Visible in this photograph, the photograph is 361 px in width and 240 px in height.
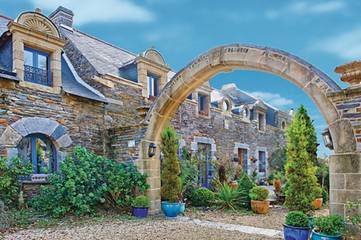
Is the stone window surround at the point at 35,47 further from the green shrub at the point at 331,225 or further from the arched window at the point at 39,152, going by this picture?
the green shrub at the point at 331,225

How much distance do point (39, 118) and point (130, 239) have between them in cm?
371

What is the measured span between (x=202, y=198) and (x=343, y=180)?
455 cm

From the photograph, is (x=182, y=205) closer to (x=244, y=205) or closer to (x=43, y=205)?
Result: (x=244, y=205)

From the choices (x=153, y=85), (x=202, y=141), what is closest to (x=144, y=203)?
(x=153, y=85)

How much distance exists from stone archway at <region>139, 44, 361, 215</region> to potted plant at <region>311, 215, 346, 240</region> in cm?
29

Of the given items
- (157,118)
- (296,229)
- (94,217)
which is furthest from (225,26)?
(94,217)

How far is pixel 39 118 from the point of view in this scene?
6801 millimetres

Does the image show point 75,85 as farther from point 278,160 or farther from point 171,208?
point 278,160

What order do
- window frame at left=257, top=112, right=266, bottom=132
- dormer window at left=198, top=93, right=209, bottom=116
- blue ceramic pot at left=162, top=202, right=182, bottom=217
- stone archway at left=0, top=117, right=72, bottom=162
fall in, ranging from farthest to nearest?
window frame at left=257, top=112, right=266, bottom=132 → dormer window at left=198, top=93, right=209, bottom=116 → blue ceramic pot at left=162, top=202, right=182, bottom=217 → stone archway at left=0, top=117, right=72, bottom=162

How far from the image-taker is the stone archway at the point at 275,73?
13.5ft

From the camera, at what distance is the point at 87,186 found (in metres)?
6.36

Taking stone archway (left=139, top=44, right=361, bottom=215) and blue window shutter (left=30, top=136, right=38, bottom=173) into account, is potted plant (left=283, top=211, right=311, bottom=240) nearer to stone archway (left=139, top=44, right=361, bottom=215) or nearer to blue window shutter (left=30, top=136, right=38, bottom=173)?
stone archway (left=139, top=44, right=361, bottom=215)

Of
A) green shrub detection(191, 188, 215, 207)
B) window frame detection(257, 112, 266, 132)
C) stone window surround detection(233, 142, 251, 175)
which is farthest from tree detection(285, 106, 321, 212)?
window frame detection(257, 112, 266, 132)

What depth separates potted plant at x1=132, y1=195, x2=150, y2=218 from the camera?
6.52 meters
